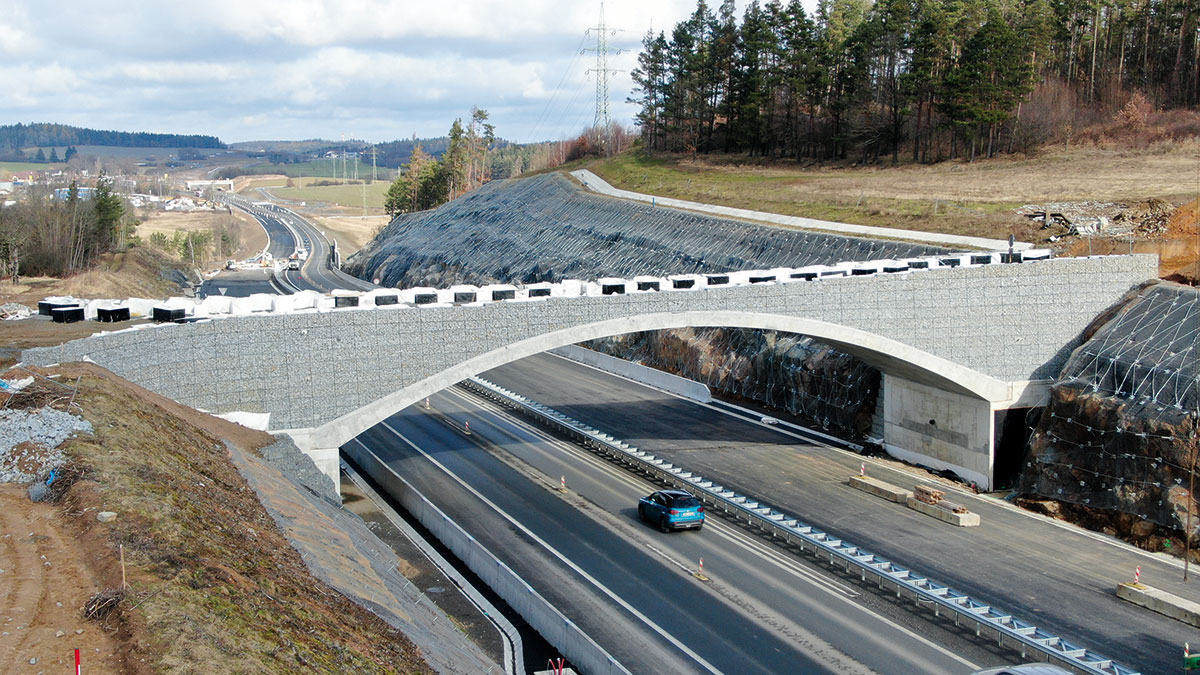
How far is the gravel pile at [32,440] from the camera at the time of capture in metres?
23.1

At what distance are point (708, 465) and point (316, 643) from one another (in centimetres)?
3066

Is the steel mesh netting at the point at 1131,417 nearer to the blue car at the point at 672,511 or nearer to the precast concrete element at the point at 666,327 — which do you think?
the precast concrete element at the point at 666,327

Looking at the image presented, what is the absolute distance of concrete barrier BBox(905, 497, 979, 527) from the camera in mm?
39562

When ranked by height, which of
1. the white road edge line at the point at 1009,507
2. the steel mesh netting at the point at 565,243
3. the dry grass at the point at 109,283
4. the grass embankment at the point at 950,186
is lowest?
the white road edge line at the point at 1009,507

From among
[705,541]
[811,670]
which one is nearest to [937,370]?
[705,541]

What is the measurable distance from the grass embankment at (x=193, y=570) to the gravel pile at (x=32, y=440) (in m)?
0.46

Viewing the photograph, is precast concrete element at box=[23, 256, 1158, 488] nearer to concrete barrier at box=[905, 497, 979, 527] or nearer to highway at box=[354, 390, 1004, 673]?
concrete barrier at box=[905, 497, 979, 527]

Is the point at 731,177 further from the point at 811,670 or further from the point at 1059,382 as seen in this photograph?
the point at 811,670

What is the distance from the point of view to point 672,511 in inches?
1503

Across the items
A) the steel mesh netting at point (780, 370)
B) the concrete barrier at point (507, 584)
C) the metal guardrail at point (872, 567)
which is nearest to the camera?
the concrete barrier at point (507, 584)

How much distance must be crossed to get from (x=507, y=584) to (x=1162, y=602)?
20.4m

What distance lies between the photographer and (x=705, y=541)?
37750 mm

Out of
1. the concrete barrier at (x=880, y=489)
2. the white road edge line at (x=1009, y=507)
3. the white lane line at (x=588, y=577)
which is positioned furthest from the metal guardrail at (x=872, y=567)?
the white road edge line at (x=1009, y=507)

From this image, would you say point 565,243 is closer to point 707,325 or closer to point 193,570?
point 707,325
